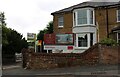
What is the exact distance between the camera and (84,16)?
126 ft

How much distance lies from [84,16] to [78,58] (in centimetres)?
1433

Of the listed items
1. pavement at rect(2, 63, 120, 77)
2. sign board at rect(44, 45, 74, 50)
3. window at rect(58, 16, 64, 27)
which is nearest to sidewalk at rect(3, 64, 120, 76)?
pavement at rect(2, 63, 120, 77)

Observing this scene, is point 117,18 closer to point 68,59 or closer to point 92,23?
point 92,23

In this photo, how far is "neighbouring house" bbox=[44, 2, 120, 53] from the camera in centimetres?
3734

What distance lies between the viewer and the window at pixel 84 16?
125 feet

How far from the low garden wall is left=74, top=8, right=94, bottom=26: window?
13.0 meters

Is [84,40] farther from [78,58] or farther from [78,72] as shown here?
[78,72]

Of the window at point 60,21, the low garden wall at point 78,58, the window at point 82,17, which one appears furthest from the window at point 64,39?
the low garden wall at point 78,58

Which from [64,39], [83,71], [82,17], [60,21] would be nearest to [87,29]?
[82,17]

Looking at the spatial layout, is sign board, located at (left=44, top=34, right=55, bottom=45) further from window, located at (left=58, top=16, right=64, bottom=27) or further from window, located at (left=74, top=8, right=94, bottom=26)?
window, located at (left=58, top=16, right=64, bottom=27)

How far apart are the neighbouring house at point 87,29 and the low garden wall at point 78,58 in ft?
36.1

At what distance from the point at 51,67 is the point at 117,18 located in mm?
15516

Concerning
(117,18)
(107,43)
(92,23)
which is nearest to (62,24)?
(92,23)

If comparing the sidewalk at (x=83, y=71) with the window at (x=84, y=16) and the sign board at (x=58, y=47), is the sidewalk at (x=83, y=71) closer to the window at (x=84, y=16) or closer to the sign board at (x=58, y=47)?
the sign board at (x=58, y=47)
